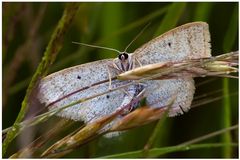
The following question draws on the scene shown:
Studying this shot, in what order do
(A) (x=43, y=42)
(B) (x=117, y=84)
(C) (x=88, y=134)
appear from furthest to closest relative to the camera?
(A) (x=43, y=42)
(B) (x=117, y=84)
(C) (x=88, y=134)

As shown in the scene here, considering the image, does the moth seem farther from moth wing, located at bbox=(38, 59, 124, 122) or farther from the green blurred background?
the green blurred background

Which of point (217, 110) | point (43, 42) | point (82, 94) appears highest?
point (43, 42)

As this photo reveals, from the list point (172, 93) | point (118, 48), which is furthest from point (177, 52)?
point (118, 48)

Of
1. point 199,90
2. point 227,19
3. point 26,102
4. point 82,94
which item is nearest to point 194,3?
point 227,19

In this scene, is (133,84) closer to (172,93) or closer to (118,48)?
(172,93)

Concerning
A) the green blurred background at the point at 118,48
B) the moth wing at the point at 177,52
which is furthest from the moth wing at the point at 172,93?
the green blurred background at the point at 118,48

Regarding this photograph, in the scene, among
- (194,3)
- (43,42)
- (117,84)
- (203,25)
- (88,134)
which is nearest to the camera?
(88,134)

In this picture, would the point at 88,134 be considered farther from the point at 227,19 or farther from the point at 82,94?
the point at 227,19
